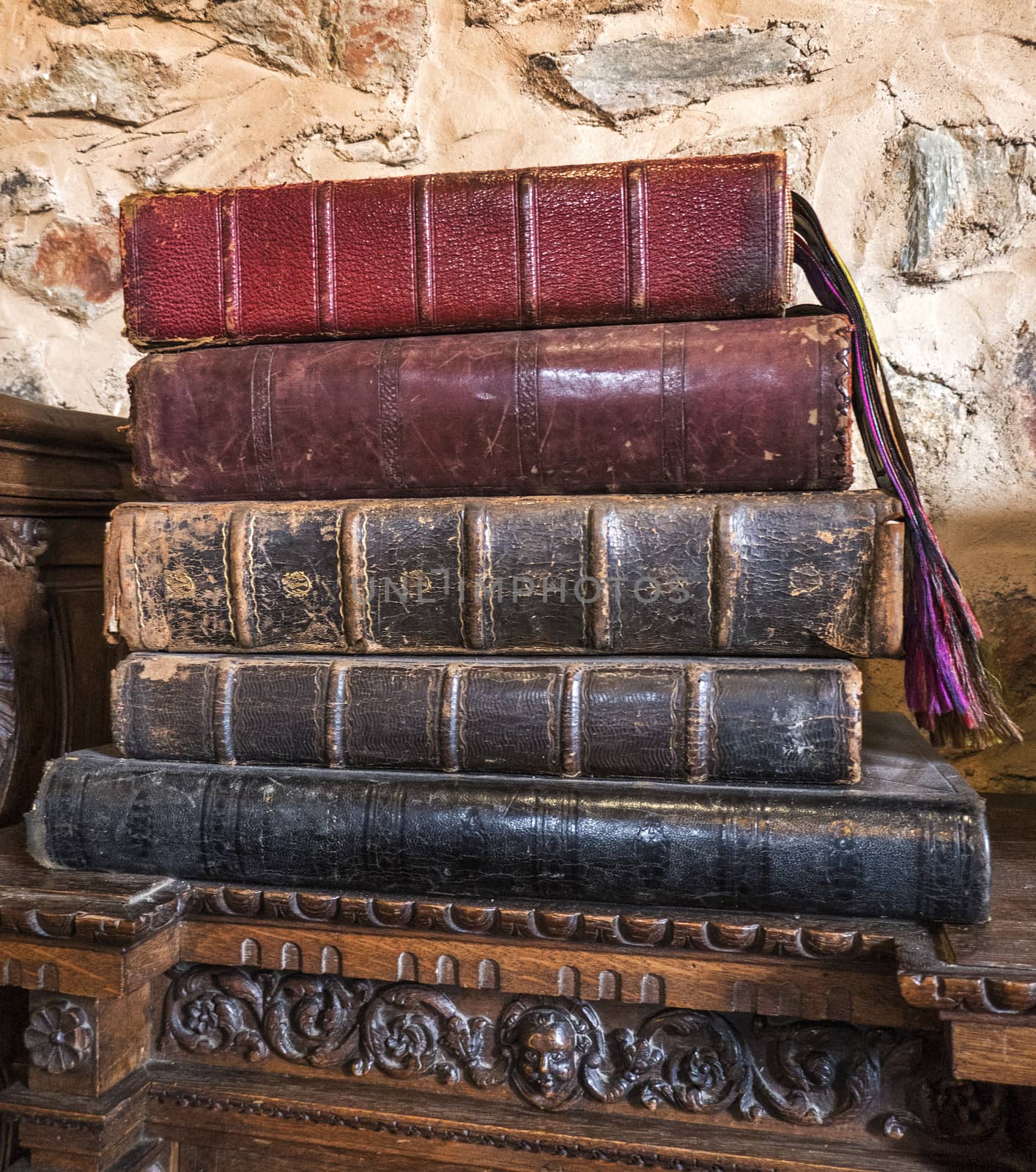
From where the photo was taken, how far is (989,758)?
3.07 ft

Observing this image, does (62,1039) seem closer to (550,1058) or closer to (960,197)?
(550,1058)

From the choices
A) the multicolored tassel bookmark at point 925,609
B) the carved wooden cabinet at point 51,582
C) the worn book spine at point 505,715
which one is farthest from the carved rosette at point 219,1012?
the multicolored tassel bookmark at point 925,609

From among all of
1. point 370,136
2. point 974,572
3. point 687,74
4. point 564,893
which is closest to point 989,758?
point 974,572

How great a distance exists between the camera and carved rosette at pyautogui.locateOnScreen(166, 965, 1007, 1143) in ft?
1.85

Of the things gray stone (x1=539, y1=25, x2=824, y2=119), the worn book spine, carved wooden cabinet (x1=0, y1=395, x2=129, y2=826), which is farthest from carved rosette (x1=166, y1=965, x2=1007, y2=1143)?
gray stone (x1=539, y1=25, x2=824, y2=119)

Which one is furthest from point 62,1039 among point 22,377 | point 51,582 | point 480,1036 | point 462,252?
point 22,377

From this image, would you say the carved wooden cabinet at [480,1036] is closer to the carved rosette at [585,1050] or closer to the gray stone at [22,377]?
the carved rosette at [585,1050]

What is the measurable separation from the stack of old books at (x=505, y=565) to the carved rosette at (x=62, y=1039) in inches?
3.9

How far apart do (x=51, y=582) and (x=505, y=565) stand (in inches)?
19.8

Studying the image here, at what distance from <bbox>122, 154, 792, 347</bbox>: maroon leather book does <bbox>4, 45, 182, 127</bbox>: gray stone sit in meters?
0.52

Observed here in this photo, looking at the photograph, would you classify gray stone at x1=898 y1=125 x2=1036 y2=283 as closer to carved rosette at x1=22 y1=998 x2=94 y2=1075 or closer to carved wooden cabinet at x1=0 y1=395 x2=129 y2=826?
carved wooden cabinet at x1=0 y1=395 x2=129 y2=826

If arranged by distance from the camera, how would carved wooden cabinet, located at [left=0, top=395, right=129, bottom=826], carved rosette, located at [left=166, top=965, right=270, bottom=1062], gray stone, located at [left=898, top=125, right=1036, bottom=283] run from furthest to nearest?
gray stone, located at [left=898, top=125, right=1036, bottom=283], carved wooden cabinet, located at [left=0, top=395, right=129, bottom=826], carved rosette, located at [left=166, top=965, right=270, bottom=1062]

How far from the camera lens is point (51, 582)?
878mm

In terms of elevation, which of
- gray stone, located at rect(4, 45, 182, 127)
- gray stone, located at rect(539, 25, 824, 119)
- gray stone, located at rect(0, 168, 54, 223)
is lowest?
gray stone, located at rect(0, 168, 54, 223)
